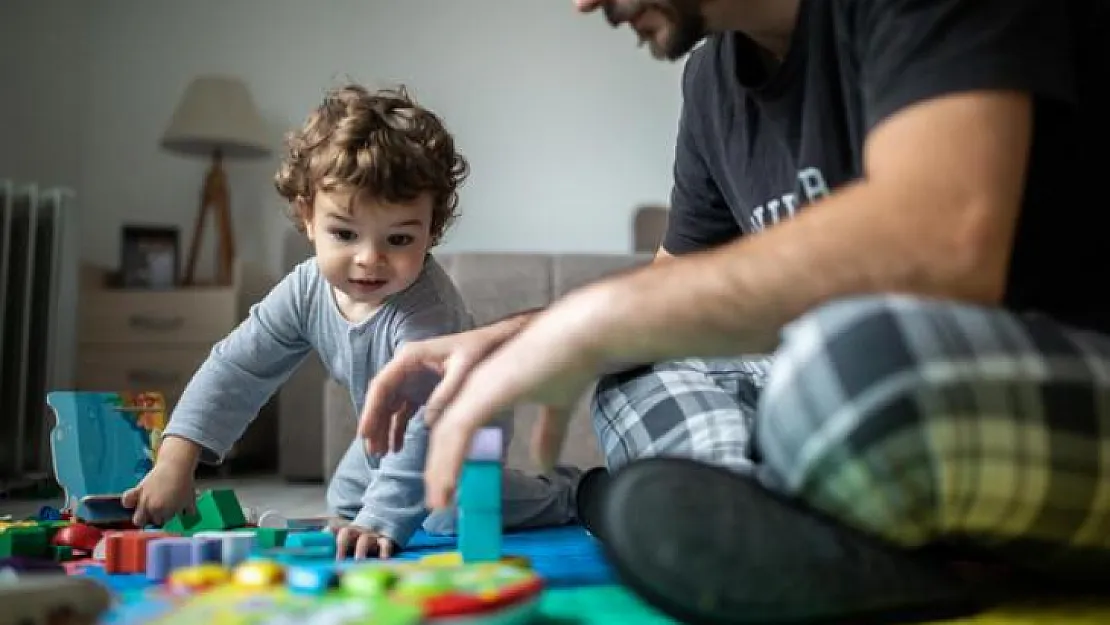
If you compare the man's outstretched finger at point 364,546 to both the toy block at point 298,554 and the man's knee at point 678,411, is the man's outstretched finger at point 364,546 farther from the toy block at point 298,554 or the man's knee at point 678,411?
the man's knee at point 678,411

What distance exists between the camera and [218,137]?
3.25m

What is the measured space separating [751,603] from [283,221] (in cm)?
324

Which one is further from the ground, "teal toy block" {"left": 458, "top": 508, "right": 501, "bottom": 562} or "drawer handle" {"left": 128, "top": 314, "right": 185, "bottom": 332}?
"teal toy block" {"left": 458, "top": 508, "right": 501, "bottom": 562}

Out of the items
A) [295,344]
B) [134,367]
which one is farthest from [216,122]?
[295,344]

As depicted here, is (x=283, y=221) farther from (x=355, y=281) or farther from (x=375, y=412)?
(x=375, y=412)

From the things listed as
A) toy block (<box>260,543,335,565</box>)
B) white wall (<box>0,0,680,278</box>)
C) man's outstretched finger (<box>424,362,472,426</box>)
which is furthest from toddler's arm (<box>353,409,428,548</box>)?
white wall (<box>0,0,680,278</box>)

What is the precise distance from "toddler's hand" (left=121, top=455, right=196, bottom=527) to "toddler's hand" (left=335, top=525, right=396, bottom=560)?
25 centimetres

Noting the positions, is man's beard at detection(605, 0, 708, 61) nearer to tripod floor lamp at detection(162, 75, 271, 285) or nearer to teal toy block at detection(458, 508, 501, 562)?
teal toy block at detection(458, 508, 501, 562)

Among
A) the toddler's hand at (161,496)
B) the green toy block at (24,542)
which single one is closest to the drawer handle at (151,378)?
the toddler's hand at (161,496)

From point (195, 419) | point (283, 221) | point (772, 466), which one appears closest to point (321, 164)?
point (195, 419)

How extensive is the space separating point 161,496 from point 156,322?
2.00 meters

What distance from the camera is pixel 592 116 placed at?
372 centimetres

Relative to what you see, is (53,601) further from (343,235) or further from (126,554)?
(343,235)

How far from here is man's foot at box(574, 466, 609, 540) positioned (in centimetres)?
108
